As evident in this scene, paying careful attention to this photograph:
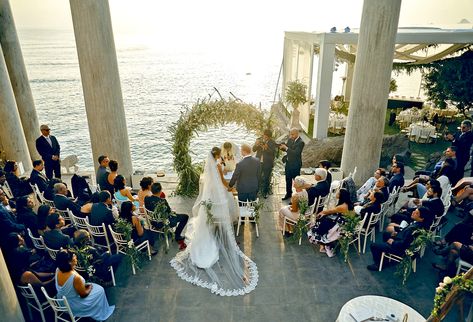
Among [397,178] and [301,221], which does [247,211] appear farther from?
[397,178]

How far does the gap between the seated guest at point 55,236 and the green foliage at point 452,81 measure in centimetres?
1634

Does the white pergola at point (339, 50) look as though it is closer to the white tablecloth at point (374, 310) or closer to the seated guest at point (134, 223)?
the seated guest at point (134, 223)

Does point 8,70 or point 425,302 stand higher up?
point 8,70

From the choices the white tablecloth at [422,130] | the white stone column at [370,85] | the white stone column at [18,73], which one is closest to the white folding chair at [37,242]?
the white stone column at [18,73]

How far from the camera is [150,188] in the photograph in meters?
7.03

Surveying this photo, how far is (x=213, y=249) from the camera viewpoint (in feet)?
21.6

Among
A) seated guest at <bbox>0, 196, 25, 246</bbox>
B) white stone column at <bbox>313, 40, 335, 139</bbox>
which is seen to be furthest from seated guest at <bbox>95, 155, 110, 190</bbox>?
white stone column at <bbox>313, 40, 335, 139</bbox>

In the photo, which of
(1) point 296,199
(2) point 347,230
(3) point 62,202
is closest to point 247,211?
(1) point 296,199

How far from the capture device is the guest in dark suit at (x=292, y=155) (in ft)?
28.4

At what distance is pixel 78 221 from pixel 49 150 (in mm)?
3569

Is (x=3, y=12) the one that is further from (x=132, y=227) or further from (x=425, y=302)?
(x=425, y=302)

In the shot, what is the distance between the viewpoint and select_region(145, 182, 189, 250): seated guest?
22.2ft

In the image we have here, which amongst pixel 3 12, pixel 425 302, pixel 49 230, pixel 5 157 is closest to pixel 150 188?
pixel 49 230

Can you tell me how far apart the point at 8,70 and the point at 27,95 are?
898mm
